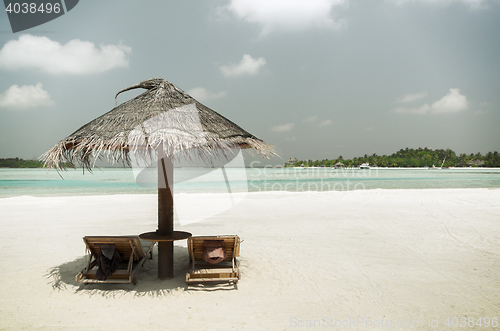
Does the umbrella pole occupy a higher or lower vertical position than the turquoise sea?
higher

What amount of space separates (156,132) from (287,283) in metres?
2.69

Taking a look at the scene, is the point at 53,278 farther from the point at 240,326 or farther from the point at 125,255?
the point at 240,326

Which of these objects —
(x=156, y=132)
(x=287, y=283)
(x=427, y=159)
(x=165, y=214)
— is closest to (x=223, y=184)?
(x=165, y=214)

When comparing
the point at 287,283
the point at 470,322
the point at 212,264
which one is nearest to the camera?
the point at 470,322

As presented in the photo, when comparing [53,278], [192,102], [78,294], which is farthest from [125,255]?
[192,102]

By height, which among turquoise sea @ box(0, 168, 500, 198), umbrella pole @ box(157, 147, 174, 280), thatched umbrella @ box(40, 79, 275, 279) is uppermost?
thatched umbrella @ box(40, 79, 275, 279)

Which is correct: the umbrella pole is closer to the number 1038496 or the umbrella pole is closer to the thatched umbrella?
the thatched umbrella

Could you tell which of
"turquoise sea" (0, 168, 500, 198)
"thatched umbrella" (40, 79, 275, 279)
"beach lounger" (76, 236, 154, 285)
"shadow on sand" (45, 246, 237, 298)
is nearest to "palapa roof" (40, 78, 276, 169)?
"thatched umbrella" (40, 79, 275, 279)

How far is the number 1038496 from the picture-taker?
320cm

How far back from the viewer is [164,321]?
10.6 feet

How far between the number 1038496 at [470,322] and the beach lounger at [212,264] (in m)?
2.45

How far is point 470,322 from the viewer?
326 centimetres

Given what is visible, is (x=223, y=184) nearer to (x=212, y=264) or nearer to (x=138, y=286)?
(x=212, y=264)

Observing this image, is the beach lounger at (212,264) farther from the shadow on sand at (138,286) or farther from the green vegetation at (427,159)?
the green vegetation at (427,159)
